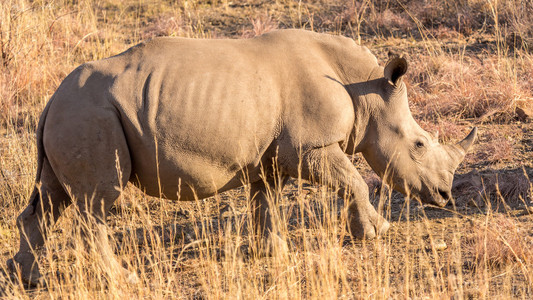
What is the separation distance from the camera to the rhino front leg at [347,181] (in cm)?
567

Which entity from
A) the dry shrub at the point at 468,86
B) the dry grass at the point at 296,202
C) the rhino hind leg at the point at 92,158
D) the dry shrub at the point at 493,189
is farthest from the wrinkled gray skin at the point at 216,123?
the dry shrub at the point at 468,86

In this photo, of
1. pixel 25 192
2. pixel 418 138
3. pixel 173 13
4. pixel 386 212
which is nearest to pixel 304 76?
pixel 418 138

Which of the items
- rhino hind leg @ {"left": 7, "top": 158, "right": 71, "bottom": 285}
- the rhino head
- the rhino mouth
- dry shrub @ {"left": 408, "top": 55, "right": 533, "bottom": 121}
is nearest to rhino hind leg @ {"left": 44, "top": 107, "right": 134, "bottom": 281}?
rhino hind leg @ {"left": 7, "top": 158, "right": 71, "bottom": 285}

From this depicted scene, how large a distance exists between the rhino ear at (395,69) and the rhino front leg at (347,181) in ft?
2.27

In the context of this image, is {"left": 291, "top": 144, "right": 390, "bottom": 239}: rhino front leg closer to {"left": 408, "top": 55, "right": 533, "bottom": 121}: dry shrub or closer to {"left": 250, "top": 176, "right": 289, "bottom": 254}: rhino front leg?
{"left": 250, "top": 176, "right": 289, "bottom": 254}: rhino front leg

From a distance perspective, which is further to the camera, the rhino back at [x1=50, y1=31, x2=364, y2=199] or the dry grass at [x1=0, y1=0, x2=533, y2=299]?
the rhino back at [x1=50, y1=31, x2=364, y2=199]

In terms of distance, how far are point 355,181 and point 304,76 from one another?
2.94 ft

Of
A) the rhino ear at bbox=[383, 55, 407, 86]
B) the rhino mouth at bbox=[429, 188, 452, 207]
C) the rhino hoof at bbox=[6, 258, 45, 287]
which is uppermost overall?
the rhino ear at bbox=[383, 55, 407, 86]

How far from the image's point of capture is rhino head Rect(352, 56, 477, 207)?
19.6 feet

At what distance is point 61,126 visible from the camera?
5.30m

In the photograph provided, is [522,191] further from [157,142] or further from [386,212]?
[157,142]

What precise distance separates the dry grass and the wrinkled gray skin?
0.93 feet

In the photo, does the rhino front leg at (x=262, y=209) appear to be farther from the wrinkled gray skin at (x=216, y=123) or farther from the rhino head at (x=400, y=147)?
the rhino head at (x=400, y=147)

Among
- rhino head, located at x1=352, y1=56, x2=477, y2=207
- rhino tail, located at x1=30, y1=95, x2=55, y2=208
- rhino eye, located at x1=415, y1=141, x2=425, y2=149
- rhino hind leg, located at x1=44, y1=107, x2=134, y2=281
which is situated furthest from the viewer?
rhino eye, located at x1=415, y1=141, x2=425, y2=149
